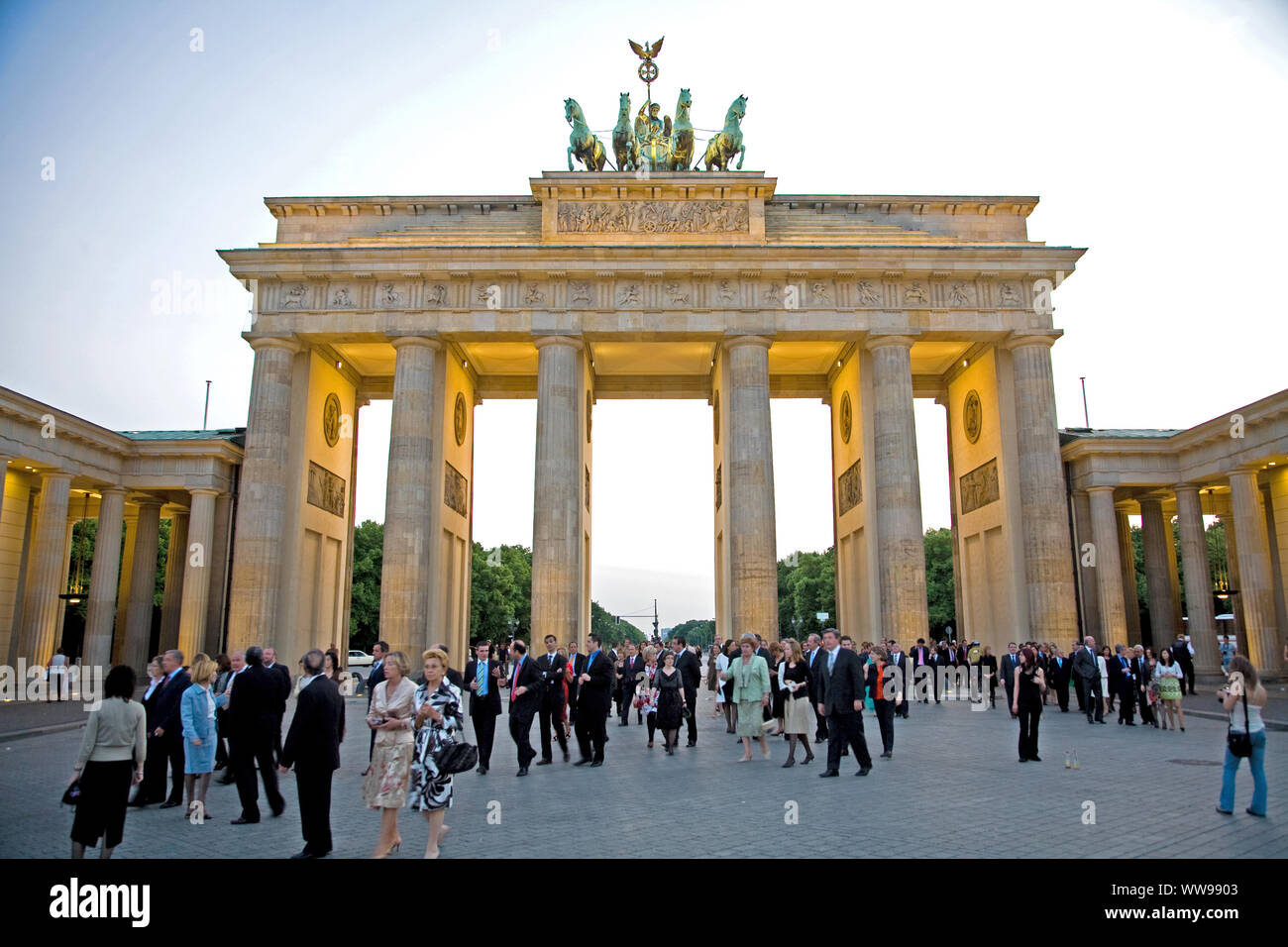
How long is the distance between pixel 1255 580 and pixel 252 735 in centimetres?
3105

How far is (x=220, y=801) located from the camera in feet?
34.4

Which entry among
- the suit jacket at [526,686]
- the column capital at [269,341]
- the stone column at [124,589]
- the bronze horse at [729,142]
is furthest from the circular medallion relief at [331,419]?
the suit jacket at [526,686]

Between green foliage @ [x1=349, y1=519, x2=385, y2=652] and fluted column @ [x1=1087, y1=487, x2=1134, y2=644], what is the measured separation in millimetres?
42067

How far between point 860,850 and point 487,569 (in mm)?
70125

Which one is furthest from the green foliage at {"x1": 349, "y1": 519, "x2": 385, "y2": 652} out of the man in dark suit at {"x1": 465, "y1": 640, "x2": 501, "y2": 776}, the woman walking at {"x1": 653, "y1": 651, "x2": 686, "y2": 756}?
the man in dark suit at {"x1": 465, "y1": 640, "x2": 501, "y2": 776}

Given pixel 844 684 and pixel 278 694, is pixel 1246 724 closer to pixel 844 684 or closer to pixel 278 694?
pixel 844 684

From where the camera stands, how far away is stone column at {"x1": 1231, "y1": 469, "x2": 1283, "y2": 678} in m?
28.7

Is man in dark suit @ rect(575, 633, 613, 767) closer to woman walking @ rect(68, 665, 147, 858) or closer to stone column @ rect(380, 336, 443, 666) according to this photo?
woman walking @ rect(68, 665, 147, 858)

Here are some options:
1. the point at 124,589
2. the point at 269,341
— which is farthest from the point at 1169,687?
the point at 124,589

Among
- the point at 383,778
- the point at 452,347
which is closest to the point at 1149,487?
the point at 452,347

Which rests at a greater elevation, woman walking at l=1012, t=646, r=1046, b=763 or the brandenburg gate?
the brandenburg gate

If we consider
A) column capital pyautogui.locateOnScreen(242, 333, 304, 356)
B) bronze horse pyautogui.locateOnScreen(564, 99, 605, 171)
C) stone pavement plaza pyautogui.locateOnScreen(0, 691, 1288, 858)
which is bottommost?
stone pavement plaza pyautogui.locateOnScreen(0, 691, 1288, 858)

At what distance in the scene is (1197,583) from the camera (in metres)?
32.3

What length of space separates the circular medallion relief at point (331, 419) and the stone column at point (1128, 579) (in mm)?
32235
